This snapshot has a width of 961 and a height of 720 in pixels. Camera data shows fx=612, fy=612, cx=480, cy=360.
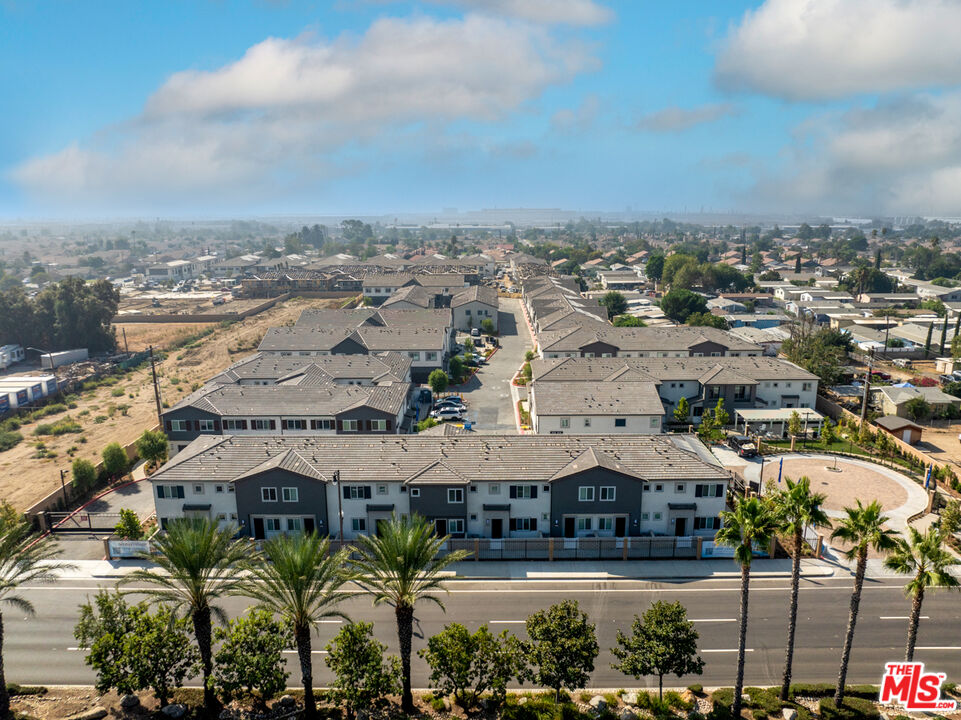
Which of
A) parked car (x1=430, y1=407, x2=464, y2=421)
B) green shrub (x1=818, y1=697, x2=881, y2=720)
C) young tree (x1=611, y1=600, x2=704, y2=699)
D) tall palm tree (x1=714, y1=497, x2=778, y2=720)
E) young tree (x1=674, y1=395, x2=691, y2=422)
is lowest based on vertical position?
green shrub (x1=818, y1=697, x2=881, y2=720)

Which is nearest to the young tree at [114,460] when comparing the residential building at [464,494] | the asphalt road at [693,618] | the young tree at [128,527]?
the young tree at [128,527]

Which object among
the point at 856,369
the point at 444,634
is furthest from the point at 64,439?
the point at 856,369

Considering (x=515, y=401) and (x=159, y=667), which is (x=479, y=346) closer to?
(x=515, y=401)

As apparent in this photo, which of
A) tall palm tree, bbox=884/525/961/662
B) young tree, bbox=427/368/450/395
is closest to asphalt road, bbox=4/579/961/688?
tall palm tree, bbox=884/525/961/662

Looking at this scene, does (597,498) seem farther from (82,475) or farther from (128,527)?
(82,475)

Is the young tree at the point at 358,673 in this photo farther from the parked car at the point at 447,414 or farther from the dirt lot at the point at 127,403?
the parked car at the point at 447,414

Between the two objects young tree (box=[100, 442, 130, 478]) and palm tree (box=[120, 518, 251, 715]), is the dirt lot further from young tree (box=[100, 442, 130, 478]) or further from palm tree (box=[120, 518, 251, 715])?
palm tree (box=[120, 518, 251, 715])
